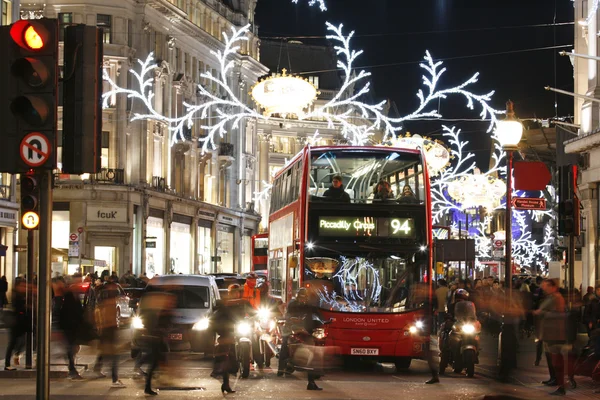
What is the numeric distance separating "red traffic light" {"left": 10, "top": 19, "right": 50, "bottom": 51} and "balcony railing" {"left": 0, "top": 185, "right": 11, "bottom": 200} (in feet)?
115

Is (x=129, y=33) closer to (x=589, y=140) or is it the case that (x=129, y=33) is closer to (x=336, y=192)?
(x=589, y=140)

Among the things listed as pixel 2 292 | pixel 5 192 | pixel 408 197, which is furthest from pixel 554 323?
pixel 5 192

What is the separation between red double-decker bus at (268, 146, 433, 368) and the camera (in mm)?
20297

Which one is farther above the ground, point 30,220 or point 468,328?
point 30,220

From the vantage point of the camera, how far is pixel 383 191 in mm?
20547

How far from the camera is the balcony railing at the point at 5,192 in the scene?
42.1 meters

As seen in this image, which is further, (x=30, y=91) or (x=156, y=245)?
(x=156, y=245)

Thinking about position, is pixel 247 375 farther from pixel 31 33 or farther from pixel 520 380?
pixel 31 33

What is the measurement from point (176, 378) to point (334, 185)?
15.0 ft

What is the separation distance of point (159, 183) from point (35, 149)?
53645mm

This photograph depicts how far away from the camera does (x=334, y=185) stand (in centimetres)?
2048

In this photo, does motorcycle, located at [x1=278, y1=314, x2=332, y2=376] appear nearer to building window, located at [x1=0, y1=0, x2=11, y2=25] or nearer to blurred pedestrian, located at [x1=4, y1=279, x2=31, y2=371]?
blurred pedestrian, located at [x1=4, y1=279, x2=31, y2=371]

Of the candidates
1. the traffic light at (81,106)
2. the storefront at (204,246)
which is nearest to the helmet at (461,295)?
the traffic light at (81,106)

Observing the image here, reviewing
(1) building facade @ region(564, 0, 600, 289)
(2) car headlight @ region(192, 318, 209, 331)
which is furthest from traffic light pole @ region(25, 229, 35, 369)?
(1) building facade @ region(564, 0, 600, 289)
